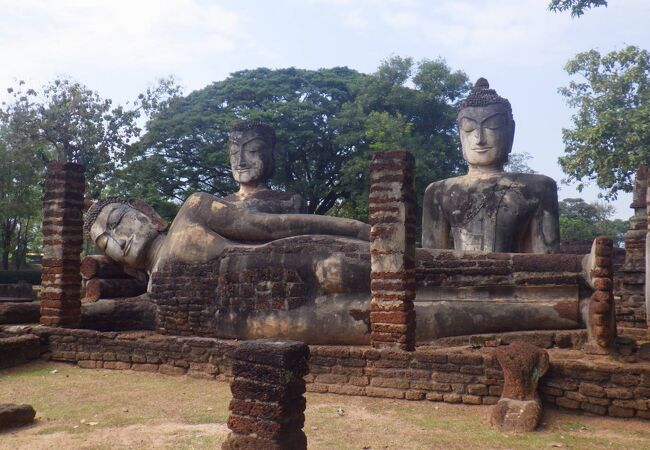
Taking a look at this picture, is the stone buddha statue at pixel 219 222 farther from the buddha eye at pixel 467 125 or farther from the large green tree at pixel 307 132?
the large green tree at pixel 307 132

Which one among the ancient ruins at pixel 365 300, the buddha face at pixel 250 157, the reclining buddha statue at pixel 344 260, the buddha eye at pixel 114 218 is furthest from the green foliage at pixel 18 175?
the buddha eye at pixel 114 218

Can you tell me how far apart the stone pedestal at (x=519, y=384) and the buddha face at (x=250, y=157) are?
666 cm

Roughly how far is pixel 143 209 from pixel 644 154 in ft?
45.4

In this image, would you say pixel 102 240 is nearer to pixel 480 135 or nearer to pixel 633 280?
pixel 480 135

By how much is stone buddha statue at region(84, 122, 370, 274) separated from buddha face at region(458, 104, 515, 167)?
2.57 metres

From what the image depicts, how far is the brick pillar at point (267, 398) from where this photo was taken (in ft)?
13.0

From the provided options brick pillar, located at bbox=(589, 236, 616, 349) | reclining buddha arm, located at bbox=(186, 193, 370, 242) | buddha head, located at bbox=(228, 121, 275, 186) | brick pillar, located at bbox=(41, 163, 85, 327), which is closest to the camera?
brick pillar, located at bbox=(589, 236, 616, 349)

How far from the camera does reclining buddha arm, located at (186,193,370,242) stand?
833cm

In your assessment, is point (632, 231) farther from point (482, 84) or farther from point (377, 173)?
point (377, 173)

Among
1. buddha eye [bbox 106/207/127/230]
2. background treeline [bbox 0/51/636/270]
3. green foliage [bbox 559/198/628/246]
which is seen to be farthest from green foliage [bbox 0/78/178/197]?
green foliage [bbox 559/198/628/246]

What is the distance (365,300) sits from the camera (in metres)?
7.41

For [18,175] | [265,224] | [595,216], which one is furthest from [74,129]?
[595,216]

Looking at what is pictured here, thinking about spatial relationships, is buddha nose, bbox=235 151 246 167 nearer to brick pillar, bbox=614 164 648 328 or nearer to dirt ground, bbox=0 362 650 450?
dirt ground, bbox=0 362 650 450

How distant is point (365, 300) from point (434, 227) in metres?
2.68
